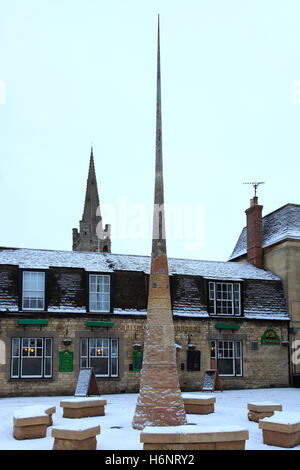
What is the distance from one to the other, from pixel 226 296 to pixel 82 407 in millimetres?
12884

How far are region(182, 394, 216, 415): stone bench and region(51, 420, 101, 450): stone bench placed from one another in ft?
18.9

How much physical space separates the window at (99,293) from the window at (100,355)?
1365mm

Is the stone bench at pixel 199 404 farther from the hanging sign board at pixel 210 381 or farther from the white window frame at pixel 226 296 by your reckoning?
the white window frame at pixel 226 296

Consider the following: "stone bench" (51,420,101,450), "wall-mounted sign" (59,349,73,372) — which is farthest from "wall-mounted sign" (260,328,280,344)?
"stone bench" (51,420,101,450)

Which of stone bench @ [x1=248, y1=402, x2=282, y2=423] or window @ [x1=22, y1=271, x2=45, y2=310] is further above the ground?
window @ [x1=22, y1=271, x2=45, y2=310]

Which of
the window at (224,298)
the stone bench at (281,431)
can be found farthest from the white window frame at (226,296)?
the stone bench at (281,431)

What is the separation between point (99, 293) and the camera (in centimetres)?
2405

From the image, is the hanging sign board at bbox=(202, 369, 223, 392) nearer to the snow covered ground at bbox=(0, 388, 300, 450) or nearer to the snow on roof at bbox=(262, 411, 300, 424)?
the snow covered ground at bbox=(0, 388, 300, 450)

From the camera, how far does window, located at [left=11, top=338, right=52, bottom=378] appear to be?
22312 mm

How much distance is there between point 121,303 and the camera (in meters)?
24.3

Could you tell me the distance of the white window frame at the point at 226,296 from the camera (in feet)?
84.7

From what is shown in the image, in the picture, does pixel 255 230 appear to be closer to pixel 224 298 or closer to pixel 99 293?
pixel 224 298

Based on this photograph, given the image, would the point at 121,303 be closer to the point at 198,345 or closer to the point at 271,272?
the point at 198,345

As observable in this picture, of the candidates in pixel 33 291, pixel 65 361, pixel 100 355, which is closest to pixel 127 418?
pixel 65 361
